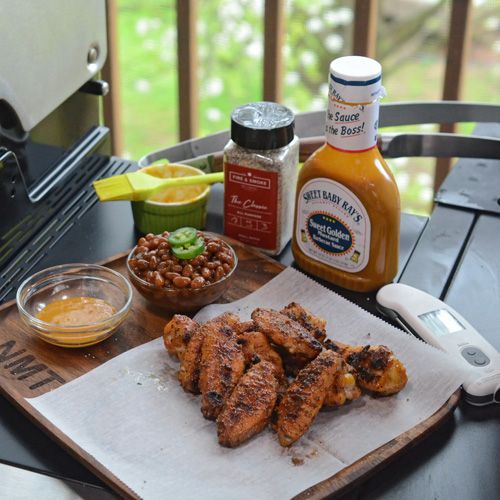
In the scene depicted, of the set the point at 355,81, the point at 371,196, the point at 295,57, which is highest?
the point at 355,81

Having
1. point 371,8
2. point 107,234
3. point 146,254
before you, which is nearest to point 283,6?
point 371,8

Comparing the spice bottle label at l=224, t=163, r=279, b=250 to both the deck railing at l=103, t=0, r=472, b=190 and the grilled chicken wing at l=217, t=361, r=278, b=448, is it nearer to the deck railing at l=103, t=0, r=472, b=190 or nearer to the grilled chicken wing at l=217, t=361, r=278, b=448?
the grilled chicken wing at l=217, t=361, r=278, b=448

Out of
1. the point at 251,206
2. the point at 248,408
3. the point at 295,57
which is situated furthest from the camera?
the point at 295,57

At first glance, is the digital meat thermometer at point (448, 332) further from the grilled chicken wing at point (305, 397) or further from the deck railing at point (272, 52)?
the deck railing at point (272, 52)

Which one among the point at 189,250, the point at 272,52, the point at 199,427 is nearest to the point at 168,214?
the point at 189,250

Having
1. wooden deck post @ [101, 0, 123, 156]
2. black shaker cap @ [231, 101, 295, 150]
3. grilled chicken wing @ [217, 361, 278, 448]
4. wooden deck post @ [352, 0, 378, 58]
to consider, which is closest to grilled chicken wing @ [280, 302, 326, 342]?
grilled chicken wing @ [217, 361, 278, 448]

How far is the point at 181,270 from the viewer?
133 cm

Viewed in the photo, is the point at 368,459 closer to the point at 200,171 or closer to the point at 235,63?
the point at 200,171

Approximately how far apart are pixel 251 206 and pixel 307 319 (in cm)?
34

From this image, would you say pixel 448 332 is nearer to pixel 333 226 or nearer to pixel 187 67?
pixel 333 226

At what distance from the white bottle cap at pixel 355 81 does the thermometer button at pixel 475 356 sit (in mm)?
450

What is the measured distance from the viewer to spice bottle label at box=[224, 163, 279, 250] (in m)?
1.45

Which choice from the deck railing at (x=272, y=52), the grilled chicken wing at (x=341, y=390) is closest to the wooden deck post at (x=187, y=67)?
the deck railing at (x=272, y=52)

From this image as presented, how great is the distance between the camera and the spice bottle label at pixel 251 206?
1.45 meters
